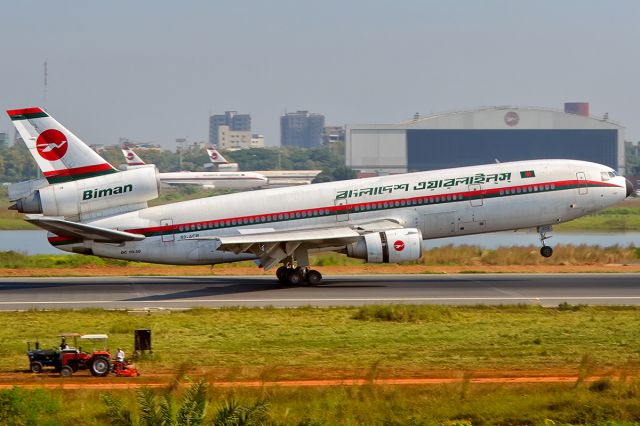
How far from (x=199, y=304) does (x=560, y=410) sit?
21.7 m

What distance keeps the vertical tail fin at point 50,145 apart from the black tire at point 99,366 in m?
21.5

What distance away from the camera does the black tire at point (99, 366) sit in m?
25.8

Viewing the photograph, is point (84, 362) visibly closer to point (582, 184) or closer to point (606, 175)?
point (582, 184)

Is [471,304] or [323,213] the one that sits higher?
[323,213]

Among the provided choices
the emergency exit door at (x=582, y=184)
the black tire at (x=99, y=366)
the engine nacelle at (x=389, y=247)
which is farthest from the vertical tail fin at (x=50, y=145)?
the emergency exit door at (x=582, y=184)

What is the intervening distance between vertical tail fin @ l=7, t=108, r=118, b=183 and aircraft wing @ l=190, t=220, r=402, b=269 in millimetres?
6246

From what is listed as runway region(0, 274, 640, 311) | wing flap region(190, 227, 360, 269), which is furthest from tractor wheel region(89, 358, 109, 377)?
wing flap region(190, 227, 360, 269)

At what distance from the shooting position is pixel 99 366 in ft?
84.7

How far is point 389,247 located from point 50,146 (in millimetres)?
15288

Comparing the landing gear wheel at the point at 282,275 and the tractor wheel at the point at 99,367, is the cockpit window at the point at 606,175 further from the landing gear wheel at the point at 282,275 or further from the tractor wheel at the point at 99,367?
the tractor wheel at the point at 99,367

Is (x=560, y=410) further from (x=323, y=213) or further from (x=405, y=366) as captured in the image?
(x=323, y=213)

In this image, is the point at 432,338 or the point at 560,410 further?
the point at 432,338

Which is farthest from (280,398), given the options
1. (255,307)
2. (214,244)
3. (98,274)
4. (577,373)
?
(98,274)

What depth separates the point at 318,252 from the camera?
47.0 metres
